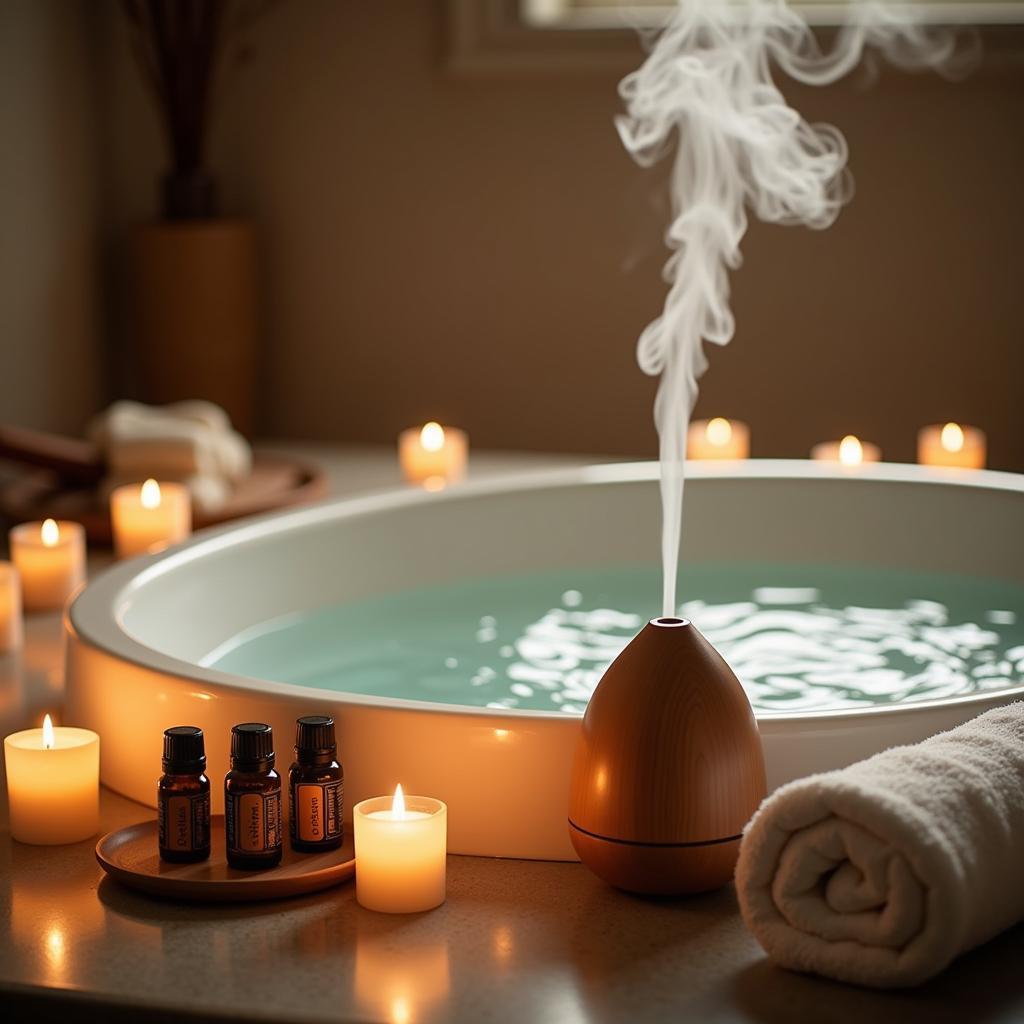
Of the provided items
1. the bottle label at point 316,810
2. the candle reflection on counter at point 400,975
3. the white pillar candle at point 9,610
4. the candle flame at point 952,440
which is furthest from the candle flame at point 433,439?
the candle reflection on counter at point 400,975

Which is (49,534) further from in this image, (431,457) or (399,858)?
(399,858)

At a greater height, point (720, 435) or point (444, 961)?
point (720, 435)

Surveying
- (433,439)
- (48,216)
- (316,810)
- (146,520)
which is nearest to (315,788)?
(316,810)

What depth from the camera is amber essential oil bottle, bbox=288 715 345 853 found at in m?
1.46

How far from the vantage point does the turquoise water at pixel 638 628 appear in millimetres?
2084

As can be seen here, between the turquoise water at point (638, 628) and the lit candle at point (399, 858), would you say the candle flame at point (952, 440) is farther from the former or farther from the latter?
the lit candle at point (399, 858)

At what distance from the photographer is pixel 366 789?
1.57 metres

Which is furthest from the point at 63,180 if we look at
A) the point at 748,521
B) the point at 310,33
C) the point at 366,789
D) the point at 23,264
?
the point at 366,789

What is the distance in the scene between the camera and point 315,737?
1.45m

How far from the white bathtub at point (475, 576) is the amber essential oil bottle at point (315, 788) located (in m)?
0.08

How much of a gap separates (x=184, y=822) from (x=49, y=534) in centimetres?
112

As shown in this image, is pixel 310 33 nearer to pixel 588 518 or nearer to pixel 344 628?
pixel 588 518

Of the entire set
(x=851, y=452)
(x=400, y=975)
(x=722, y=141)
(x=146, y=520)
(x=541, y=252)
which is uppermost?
(x=722, y=141)

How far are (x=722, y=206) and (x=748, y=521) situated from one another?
52cm
